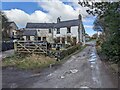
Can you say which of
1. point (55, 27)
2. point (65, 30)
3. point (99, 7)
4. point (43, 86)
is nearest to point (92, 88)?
point (43, 86)

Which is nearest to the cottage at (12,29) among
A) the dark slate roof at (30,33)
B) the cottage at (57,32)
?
the cottage at (57,32)

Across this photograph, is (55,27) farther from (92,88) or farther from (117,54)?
(92,88)

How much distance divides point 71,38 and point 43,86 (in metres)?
48.9

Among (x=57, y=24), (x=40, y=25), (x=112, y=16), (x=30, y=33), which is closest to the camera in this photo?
(x=112, y=16)

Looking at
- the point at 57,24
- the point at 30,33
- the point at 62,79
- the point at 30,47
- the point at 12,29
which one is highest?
the point at 57,24

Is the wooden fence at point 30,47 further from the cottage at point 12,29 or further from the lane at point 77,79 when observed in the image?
the cottage at point 12,29

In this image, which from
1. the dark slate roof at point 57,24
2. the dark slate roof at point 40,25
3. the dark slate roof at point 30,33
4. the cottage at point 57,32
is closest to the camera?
the cottage at point 57,32

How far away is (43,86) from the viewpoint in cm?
1112

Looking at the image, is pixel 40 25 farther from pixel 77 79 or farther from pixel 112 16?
pixel 77 79

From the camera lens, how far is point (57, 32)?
66.4 m

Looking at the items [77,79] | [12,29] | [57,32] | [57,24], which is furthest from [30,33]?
[77,79]

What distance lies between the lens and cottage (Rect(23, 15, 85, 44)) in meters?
61.9

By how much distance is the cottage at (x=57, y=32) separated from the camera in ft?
203

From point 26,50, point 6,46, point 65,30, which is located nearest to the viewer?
point 26,50
